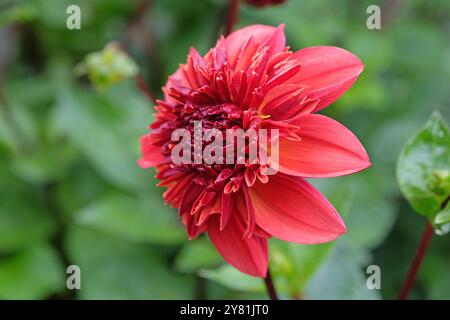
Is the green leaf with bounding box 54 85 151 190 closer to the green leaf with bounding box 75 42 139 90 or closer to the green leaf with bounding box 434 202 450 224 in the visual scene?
the green leaf with bounding box 75 42 139 90

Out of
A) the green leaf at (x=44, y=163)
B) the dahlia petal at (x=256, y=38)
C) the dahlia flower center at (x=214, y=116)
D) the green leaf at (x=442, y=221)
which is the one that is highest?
the green leaf at (x=44, y=163)

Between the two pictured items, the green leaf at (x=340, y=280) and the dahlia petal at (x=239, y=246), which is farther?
the green leaf at (x=340, y=280)

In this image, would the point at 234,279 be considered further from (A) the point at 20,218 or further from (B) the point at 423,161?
(A) the point at 20,218

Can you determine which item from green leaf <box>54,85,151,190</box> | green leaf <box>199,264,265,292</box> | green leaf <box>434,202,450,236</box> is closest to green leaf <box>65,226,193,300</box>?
green leaf <box>54,85,151,190</box>

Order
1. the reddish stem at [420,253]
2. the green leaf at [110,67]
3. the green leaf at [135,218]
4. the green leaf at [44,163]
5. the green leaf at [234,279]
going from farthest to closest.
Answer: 1. the green leaf at [44,163]
2. the green leaf at [135,218]
3. the green leaf at [110,67]
4. the green leaf at [234,279]
5. the reddish stem at [420,253]

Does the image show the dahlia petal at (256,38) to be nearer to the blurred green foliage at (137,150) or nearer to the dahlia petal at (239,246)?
the dahlia petal at (239,246)

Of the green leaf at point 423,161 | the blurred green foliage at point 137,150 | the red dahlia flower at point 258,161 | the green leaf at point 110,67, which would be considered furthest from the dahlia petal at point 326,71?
the green leaf at point 110,67
